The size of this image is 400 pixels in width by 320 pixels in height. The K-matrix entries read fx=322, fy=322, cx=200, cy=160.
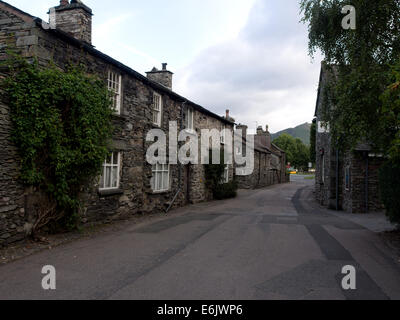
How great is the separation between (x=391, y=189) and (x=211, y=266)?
614cm

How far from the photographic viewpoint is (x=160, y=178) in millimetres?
15305

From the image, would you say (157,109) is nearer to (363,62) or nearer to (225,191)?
(363,62)

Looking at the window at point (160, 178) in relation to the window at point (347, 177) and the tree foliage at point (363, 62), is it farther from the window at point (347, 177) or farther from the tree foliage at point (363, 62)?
the window at point (347, 177)

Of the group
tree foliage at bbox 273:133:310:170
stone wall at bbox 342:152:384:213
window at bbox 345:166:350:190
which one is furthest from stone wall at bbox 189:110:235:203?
tree foliage at bbox 273:133:310:170

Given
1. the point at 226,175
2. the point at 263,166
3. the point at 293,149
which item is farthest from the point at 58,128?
the point at 293,149

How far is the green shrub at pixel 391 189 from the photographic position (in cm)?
895

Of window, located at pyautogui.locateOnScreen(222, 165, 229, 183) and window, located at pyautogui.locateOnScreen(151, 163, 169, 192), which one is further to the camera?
window, located at pyautogui.locateOnScreen(222, 165, 229, 183)

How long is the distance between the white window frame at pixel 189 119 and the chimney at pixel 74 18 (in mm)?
7943

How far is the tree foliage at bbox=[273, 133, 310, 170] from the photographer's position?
91750mm

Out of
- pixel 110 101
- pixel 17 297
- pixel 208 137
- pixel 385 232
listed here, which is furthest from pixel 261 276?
pixel 208 137

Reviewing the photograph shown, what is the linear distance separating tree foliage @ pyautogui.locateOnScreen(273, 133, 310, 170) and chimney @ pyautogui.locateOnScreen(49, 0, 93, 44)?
8345 cm

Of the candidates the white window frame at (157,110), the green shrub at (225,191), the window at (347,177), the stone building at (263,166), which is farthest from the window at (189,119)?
the stone building at (263,166)

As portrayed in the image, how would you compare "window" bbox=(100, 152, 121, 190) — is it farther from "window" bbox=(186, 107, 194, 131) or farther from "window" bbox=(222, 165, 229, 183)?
"window" bbox=(222, 165, 229, 183)
